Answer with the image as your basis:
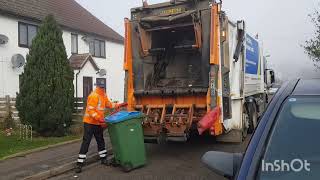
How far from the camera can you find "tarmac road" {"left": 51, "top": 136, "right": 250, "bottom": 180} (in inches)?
300

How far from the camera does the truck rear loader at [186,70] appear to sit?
877 cm

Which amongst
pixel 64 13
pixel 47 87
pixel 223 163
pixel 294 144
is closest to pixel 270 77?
pixel 47 87

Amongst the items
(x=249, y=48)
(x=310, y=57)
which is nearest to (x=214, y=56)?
(x=249, y=48)

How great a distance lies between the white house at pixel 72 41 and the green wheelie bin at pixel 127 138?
848cm

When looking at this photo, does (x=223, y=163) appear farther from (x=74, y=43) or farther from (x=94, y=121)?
(x=74, y=43)

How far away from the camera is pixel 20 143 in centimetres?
1120

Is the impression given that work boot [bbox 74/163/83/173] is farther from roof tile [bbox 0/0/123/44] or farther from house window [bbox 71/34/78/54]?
house window [bbox 71/34/78/54]

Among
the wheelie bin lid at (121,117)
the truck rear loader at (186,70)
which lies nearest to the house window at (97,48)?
the truck rear loader at (186,70)

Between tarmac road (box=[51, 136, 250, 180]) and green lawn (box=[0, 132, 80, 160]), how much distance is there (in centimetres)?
225

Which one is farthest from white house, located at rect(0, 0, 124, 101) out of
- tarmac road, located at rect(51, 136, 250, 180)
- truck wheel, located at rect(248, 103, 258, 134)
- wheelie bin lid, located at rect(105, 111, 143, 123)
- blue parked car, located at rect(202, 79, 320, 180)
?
blue parked car, located at rect(202, 79, 320, 180)

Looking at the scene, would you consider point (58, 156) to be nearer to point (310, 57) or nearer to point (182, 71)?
point (182, 71)

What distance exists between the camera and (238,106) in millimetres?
10398

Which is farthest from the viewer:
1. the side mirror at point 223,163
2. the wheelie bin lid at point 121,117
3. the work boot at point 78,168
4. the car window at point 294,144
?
the work boot at point 78,168

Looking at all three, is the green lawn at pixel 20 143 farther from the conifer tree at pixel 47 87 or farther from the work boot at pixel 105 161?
the work boot at pixel 105 161
